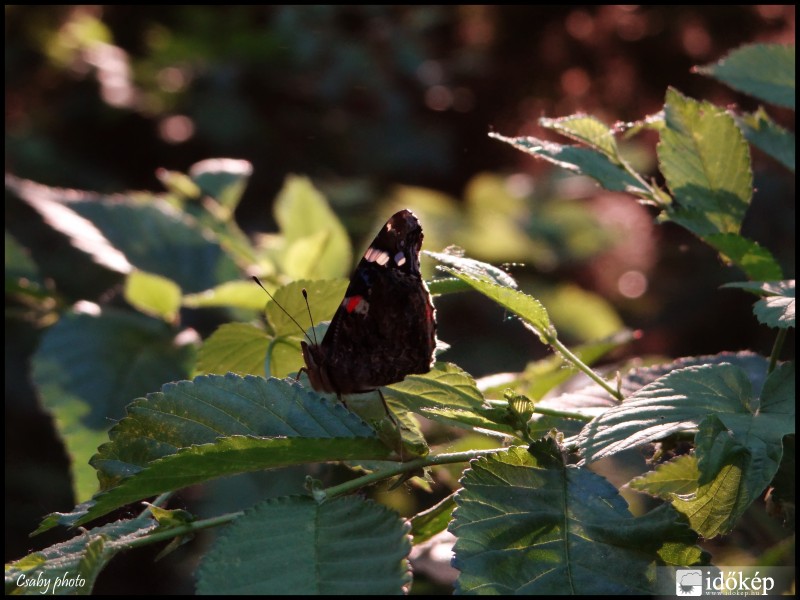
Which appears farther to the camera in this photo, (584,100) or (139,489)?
(584,100)

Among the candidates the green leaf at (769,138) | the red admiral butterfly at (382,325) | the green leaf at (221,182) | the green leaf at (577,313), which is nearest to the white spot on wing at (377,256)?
the red admiral butterfly at (382,325)

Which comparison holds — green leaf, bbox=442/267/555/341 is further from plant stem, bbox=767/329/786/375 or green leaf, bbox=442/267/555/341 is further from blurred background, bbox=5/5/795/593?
blurred background, bbox=5/5/795/593

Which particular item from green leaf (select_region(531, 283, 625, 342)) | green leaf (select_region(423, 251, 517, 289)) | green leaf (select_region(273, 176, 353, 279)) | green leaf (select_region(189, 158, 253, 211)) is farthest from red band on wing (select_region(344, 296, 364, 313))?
green leaf (select_region(531, 283, 625, 342))

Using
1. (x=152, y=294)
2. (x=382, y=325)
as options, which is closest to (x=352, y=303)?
(x=382, y=325)

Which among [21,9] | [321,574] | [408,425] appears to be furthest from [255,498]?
[21,9]

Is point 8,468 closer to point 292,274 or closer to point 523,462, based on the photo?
point 292,274

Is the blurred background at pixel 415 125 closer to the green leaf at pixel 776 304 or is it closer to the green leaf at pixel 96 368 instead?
the green leaf at pixel 96 368
